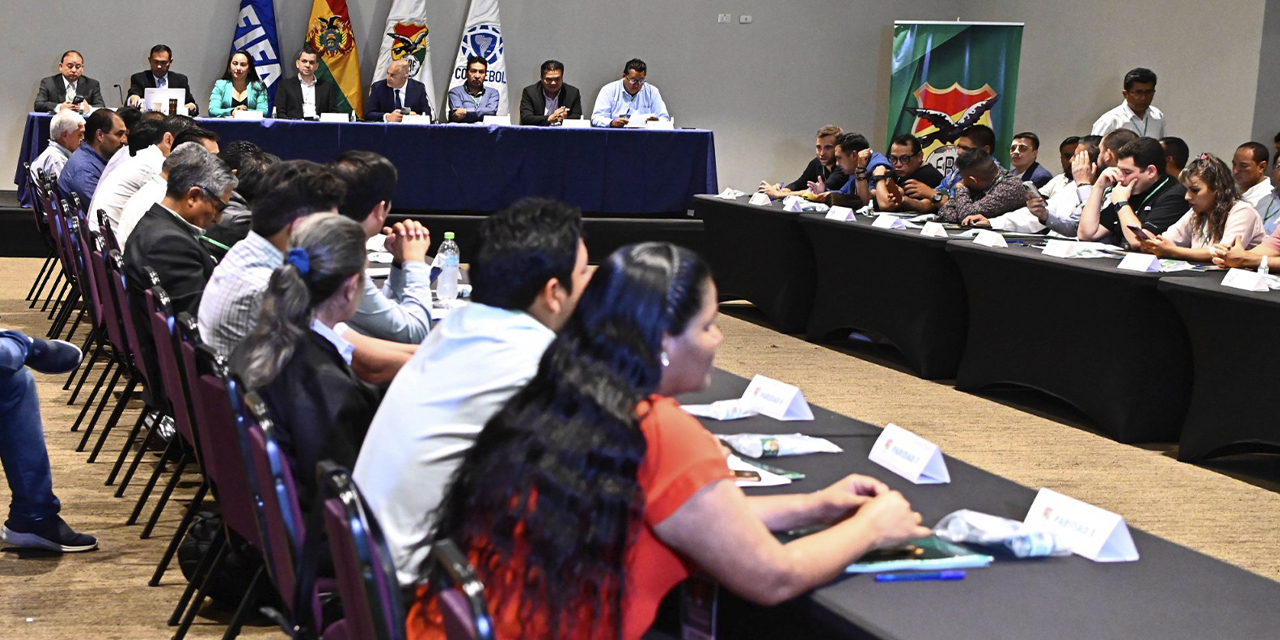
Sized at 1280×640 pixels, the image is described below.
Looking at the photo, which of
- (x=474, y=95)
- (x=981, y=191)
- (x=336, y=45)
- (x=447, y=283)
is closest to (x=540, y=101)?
(x=474, y=95)

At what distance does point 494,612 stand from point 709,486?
280mm

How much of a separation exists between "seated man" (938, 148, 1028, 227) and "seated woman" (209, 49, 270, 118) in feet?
17.7

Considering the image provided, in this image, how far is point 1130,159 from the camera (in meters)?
5.50

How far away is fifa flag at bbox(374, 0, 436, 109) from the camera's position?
1042 cm

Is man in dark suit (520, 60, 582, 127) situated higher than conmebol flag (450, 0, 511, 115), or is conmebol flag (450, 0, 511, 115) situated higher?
conmebol flag (450, 0, 511, 115)

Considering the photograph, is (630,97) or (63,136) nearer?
(63,136)

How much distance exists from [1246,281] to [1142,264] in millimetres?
438

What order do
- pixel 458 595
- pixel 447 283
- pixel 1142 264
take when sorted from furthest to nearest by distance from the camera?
pixel 1142 264 < pixel 447 283 < pixel 458 595

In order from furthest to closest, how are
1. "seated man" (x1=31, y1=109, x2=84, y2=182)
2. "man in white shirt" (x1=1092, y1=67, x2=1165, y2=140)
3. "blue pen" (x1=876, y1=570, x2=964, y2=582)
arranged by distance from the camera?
1. "man in white shirt" (x1=1092, y1=67, x2=1165, y2=140)
2. "seated man" (x1=31, y1=109, x2=84, y2=182)
3. "blue pen" (x1=876, y1=570, x2=964, y2=582)

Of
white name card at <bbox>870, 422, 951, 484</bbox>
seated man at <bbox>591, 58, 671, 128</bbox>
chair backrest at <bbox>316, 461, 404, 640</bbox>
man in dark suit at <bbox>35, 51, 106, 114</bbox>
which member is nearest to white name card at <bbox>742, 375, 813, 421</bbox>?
white name card at <bbox>870, 422, 951, 484</bbox>

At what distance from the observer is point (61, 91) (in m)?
9.57

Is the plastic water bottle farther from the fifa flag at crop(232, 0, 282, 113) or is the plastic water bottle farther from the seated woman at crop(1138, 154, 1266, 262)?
the fifa flag at crop(232, 0, 282, 113)

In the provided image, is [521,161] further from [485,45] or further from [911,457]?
[911,457]

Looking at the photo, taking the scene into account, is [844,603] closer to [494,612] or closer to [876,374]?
[494,612]
